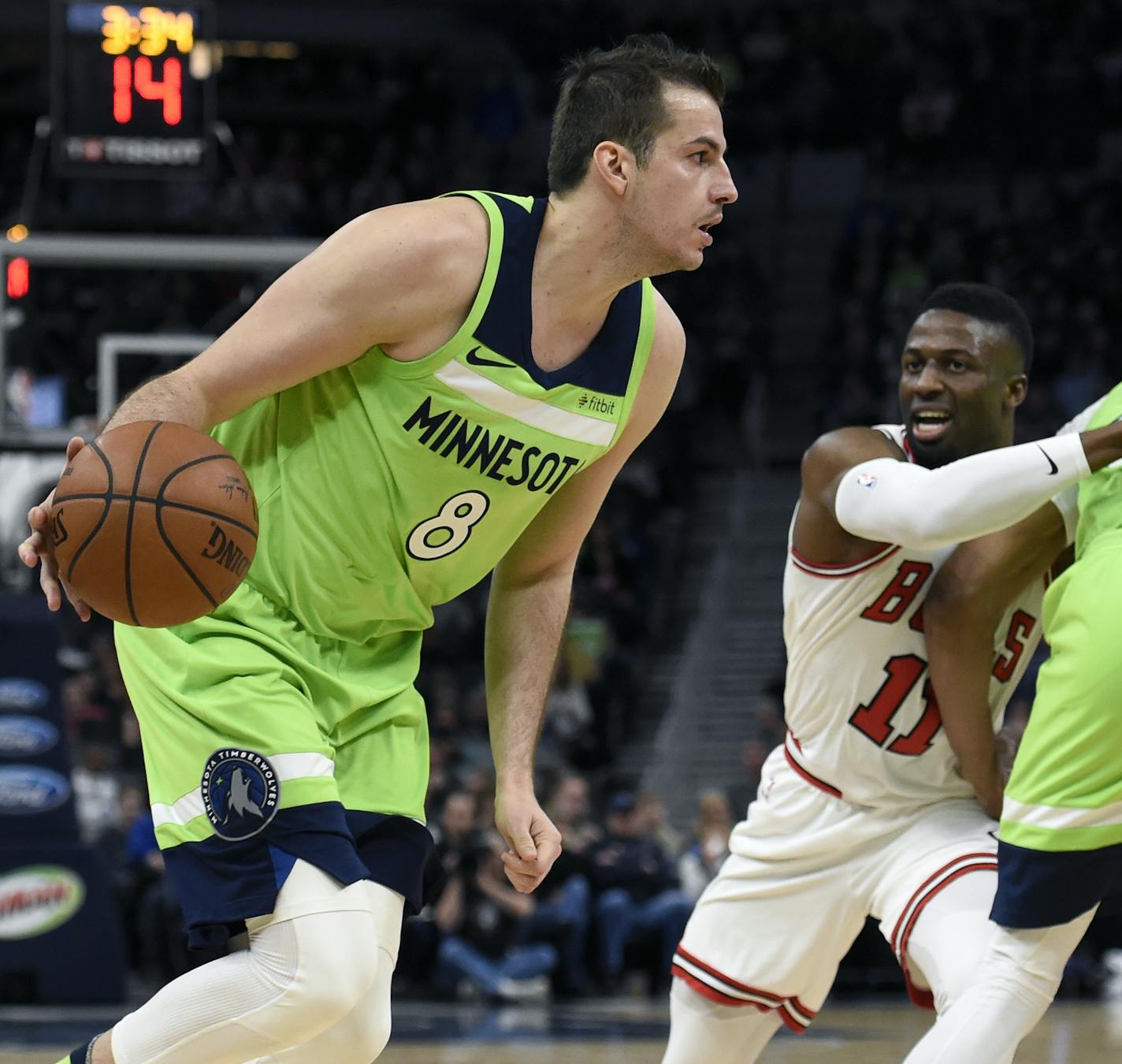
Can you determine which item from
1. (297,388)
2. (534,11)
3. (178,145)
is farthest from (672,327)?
(534,11)

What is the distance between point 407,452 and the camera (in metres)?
3.59

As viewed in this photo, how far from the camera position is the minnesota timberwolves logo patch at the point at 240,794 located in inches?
131

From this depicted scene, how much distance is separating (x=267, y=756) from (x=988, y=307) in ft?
6.34

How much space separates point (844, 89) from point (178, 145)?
9967mm

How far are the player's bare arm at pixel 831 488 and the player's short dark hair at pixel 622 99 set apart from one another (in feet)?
2.72

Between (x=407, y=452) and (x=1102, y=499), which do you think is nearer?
(x=407, y=452)

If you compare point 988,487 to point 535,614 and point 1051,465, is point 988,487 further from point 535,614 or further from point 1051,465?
point 535,614

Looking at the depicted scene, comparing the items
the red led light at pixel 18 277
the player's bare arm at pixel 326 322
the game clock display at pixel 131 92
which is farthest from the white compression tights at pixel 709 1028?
the red led light at pixel 18 277

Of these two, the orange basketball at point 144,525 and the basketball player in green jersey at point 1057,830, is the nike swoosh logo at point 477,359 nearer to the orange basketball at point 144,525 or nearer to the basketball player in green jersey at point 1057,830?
the orange basketball at point 144,525

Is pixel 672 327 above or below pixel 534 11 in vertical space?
below

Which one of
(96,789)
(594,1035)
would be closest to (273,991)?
(594,1035)

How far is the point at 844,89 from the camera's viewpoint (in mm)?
18125

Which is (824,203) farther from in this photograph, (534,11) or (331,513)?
(331,513)

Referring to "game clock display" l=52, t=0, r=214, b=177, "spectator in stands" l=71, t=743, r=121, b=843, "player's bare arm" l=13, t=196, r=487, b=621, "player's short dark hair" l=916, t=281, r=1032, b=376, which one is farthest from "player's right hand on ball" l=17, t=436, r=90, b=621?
"spectator in stands" l=71, t=743, r=121, b=843
